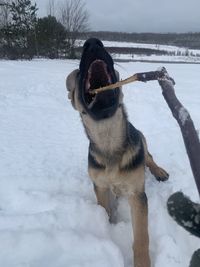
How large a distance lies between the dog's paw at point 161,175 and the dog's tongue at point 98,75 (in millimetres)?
2185

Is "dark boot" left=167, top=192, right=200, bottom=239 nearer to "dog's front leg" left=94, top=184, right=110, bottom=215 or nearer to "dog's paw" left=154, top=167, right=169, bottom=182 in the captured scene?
"dog's front leg" left=94, top=184, right=110, bottom=215

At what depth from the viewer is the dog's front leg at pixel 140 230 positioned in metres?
3.77

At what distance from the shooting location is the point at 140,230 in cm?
389

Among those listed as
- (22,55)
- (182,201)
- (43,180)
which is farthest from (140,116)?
(22,55)

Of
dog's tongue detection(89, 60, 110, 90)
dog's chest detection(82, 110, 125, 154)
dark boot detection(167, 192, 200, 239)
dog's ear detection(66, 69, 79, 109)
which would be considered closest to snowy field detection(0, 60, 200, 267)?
dog's chest detection(82, 110, 125, 154)

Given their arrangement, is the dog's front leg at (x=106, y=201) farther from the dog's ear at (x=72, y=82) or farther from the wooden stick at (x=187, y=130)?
the wooden stick at (x=187, y=130)

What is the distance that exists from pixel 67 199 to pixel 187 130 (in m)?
2.96

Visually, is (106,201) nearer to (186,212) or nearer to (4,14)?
(186,212)

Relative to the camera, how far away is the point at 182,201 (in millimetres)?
1178

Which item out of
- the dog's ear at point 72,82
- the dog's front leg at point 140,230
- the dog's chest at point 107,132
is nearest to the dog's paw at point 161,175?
the dog's front leg at point 140,230

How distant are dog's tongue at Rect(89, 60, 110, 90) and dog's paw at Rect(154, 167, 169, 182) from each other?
219 cm

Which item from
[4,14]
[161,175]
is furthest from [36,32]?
[161,175]

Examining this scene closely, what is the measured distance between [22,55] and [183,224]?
133ft

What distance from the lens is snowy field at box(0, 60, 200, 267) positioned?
3.84 m
